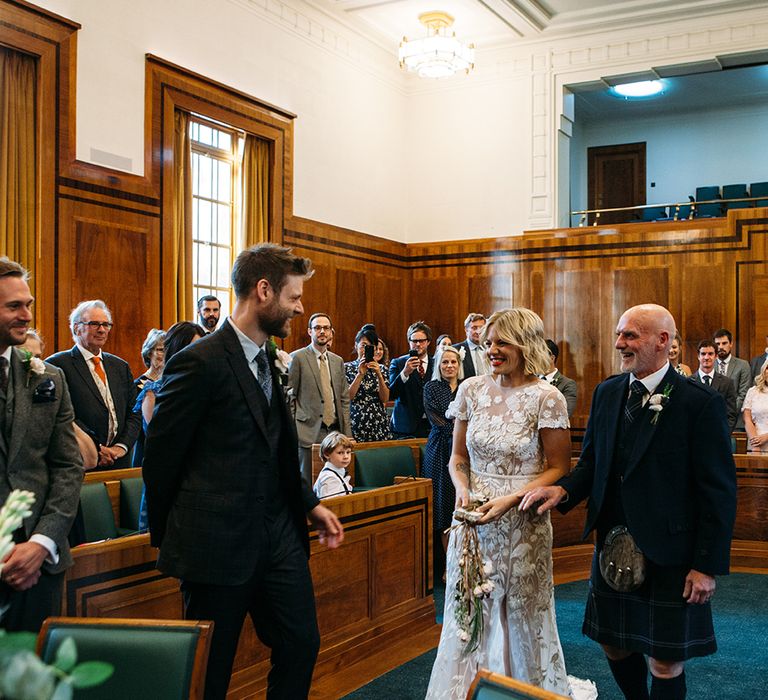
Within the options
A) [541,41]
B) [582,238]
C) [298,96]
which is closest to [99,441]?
[298,96]

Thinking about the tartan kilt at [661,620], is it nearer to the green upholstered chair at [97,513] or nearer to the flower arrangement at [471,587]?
the flower arrangement at [471,587]

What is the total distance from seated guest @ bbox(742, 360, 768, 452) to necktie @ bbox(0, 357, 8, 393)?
240 inches

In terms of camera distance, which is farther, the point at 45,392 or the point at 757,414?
the point at 757,414

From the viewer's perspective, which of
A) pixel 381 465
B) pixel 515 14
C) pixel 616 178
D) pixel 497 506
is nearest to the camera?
pixel 497 506

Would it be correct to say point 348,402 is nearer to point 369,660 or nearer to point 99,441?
point 99,441

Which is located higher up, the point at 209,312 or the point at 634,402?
the point at 209,312

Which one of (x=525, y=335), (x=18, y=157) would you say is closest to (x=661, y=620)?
(x=525, y=335)

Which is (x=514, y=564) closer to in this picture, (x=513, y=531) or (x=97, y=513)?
(x=513, y=531)

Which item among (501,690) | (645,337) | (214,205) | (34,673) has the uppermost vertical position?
(214,205)

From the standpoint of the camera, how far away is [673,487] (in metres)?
2.94

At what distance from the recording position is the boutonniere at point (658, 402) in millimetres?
2967

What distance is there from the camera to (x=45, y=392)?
2520 millimetres

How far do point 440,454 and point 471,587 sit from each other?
2667 mm

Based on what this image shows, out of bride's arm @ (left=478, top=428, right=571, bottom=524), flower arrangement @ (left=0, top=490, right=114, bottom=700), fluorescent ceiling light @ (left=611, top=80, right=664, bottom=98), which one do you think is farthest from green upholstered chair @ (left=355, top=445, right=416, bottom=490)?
fluorescent ceiling light @ (left=611, top=80, right=664, bottom=98)
